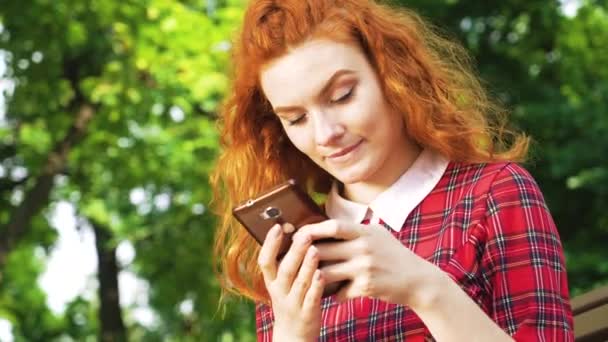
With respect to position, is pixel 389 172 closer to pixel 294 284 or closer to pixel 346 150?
pixel 346 150

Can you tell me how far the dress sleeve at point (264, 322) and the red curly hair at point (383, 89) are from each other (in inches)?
2.2

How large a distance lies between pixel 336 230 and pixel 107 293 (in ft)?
43.0

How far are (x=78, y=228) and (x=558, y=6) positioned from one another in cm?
628

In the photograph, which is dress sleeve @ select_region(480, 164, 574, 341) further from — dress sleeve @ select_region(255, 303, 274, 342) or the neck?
dress sleeve @ select_region(255, 303, 274, 342)

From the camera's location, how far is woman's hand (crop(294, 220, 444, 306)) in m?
1.77

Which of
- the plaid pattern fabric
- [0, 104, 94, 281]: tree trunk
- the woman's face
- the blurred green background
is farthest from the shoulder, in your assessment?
[0, 104, 94, 281]: tree trunk

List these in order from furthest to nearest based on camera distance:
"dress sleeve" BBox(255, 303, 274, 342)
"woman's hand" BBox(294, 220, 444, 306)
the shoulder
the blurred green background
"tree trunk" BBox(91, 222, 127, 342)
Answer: "tree trunk" BBox(91, 222, 127, 342)
the blurred green background
"dress sleeve" BBox(255, 303, 274, 342)
the shoulder
"woman's hand" BBox(294, 220, 444, 306)

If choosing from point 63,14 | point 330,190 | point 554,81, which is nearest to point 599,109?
point 554,81

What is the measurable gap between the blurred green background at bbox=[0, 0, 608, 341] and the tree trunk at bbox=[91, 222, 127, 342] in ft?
2.79

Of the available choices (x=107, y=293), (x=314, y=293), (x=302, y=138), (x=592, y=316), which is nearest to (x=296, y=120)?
(x=302, y=138)

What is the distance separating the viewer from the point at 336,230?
177cm

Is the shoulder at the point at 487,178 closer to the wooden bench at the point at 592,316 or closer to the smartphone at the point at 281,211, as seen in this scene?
the smartphone at the point at 281,211

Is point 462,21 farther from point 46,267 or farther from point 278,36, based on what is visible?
point 278,36

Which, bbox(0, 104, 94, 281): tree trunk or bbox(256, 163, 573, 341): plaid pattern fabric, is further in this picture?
bbox(0, 104, 94, 281): tree trunk
